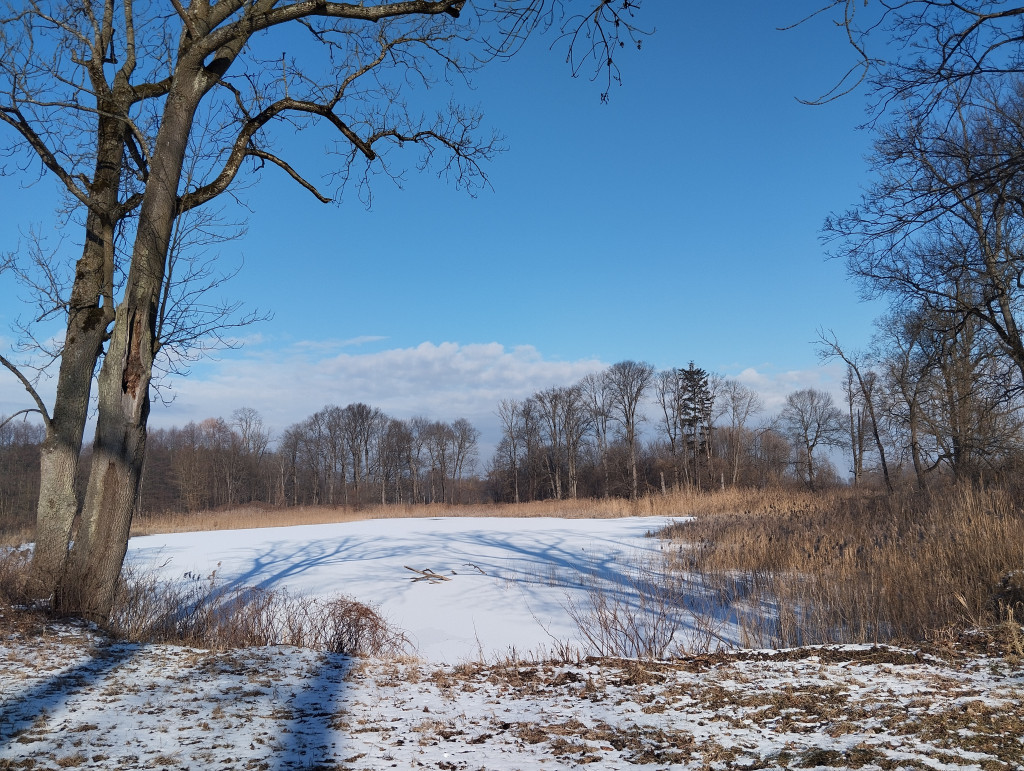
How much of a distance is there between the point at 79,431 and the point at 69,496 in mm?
625

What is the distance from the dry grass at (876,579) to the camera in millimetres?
4641

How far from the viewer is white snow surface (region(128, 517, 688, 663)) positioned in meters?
6.62

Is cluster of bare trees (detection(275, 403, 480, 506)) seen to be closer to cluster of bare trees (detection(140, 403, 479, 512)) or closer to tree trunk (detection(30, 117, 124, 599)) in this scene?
cluster of bare trees (detection(140, 403, 479, 512))

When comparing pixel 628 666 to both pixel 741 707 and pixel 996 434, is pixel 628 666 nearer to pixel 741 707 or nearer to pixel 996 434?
pixel 741 707

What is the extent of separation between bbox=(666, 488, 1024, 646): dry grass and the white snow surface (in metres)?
1.71

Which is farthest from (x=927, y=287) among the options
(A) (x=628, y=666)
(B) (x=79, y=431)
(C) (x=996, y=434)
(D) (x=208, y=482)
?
(D) (x=208, y=482)

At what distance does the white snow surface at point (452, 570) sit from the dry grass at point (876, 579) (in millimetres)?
1708

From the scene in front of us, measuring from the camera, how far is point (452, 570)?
10.3 m

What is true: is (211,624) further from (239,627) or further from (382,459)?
(382,459)

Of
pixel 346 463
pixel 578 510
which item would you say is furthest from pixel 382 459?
pixel 578 510

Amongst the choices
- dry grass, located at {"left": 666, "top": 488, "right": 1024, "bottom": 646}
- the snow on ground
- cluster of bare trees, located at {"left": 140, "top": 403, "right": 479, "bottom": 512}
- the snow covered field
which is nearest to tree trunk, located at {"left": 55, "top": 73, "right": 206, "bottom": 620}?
the snow covered field

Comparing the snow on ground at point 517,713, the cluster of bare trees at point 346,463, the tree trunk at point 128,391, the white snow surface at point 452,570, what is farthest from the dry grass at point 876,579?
the cluster of bare trees at point 346,463

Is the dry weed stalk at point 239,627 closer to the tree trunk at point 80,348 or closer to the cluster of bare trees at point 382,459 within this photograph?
the tree trunk at point 80,348

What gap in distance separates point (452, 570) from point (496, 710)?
8.25 m
